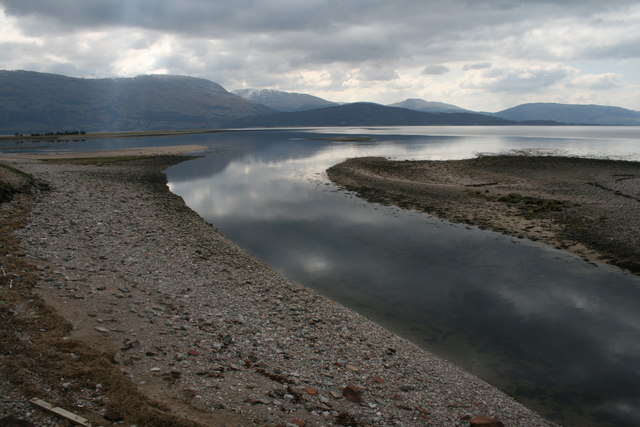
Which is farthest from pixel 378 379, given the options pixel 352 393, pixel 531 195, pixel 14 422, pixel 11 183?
pixel 531 195

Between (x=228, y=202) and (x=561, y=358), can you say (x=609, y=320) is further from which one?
(x=228, y=202)

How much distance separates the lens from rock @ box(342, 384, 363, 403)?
10.3 m

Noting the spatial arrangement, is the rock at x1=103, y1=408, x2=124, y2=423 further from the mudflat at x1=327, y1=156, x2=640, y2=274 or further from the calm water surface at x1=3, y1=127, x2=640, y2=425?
the mudflat at x1=327, y1=156, x2=640, y2=274

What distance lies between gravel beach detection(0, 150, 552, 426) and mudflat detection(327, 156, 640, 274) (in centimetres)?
1869

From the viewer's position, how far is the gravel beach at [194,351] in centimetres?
871

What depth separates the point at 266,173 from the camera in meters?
64.7

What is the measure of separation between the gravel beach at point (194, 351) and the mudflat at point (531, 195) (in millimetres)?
18692

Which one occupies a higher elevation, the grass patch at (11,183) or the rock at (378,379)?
the grass patch at (11,183)

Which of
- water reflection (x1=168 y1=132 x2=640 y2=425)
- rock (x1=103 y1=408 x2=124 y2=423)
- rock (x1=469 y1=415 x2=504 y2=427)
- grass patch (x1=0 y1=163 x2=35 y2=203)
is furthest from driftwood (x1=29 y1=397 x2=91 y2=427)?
grass patch (x1=0 y1=163 x2=35 y2=203)

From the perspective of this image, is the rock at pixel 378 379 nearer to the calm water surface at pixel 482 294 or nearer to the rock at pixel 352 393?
the rock at pixel 352 393

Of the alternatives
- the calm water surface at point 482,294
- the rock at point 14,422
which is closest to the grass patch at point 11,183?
the calm water surface at point 482,294

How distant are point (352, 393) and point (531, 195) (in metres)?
39.5

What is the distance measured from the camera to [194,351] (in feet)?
37.8

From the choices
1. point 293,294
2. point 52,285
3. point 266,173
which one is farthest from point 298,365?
point 266,173
